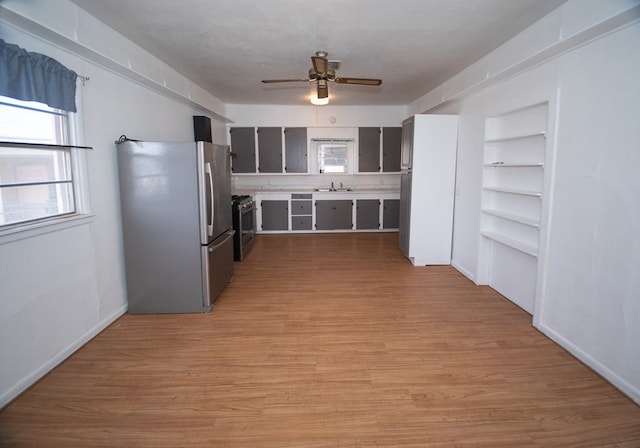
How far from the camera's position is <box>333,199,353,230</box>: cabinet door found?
7.04 m

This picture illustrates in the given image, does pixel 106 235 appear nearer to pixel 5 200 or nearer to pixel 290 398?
pixel 5 200

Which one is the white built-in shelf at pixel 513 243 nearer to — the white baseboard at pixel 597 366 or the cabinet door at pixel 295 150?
the white baseboard at pixel 597 366

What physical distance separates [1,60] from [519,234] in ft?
14.4

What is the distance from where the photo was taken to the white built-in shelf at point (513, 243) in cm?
318

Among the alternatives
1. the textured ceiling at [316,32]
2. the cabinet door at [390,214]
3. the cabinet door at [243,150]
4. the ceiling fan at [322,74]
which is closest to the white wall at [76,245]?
the textured ceiling at [316,32]

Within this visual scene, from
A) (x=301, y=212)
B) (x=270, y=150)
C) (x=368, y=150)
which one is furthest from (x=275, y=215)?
(x=368, y=150)

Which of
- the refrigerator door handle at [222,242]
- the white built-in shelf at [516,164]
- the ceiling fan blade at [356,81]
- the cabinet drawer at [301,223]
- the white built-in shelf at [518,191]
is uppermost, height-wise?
the ceiling fan blade at [356,81]

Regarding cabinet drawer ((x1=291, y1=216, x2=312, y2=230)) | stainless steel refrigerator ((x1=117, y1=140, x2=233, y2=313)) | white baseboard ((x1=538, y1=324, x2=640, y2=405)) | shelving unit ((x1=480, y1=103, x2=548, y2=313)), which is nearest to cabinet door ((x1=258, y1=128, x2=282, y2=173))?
cabinet drawer ((x1=291, y1=216, x2=312, y2=230))

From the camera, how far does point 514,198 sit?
362 centimetres

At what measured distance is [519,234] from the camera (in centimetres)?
355

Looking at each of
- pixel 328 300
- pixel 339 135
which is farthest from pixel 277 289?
pixel 339 135

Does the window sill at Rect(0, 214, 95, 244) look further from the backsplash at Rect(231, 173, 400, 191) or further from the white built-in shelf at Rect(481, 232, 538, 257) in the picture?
the backsplash at Rect(231, 173, 400, 191)

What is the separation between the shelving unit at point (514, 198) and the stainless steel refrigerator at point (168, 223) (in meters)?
3.07

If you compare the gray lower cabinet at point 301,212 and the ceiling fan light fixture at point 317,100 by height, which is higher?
the ceiling fan light fixture at point 317,100
